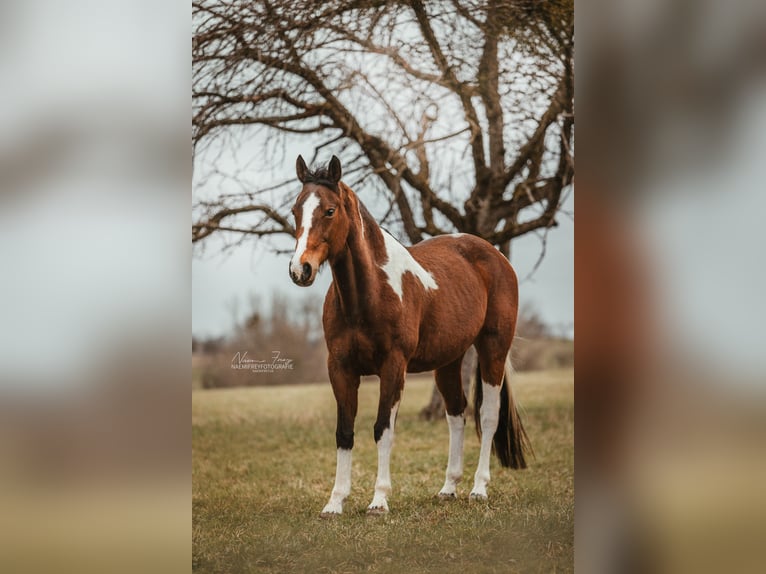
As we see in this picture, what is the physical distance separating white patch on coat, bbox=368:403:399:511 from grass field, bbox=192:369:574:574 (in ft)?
0.16

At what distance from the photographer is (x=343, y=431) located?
361 cm

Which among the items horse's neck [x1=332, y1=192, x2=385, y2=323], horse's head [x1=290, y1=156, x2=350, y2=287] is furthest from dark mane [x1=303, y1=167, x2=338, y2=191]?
horse's neck [x1=332, y1=192, x2=385, y2=323]

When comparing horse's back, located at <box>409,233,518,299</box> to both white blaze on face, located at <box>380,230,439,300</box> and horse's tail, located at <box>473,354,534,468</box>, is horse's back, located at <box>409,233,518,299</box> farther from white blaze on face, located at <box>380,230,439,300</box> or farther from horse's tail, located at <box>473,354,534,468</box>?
horse's tail, located at <box>473,354,534,468</box>

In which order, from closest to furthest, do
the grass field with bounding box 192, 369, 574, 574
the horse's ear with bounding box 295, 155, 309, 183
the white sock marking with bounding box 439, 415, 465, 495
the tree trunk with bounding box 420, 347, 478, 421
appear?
the grass field with bounding box 192, 369, 574, 574, the horse's ear with bounding box 295, 155, 309, 183, the white sock marking with bounding box 439, 415, 465, 495, the tree trunk with bounding box 420, 347, 478, 421

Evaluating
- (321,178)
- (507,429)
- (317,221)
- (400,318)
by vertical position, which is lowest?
(507,429)

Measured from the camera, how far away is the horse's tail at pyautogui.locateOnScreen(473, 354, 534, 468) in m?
3.78

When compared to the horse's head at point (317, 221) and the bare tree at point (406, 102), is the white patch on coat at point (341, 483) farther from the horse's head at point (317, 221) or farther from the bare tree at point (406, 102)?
the horse's head at point (317, 221)

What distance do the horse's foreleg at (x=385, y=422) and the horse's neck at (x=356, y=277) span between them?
28cm

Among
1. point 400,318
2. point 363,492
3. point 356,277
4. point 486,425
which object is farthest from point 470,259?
point 363,492

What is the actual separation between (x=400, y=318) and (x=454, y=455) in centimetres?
76

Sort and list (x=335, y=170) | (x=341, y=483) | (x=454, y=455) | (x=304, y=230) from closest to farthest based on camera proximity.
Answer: (x=304, y=230) → (x=335, y=170) → (x=341, y=483) → (x=454, y=455)

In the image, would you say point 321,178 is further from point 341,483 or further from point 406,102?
point 341,483
